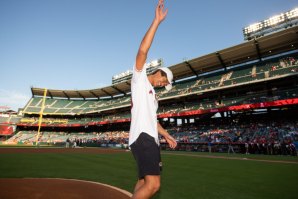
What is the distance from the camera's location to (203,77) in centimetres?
4134

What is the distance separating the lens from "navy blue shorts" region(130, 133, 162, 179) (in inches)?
101

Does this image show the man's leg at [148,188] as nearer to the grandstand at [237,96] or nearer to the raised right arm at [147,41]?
the raised right arm at [147,41]

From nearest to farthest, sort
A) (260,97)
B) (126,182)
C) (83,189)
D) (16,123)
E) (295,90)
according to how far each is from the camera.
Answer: (83,189), (126,182), (295,90), (260,97), (16,123)

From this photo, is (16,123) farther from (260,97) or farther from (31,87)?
(260,97)

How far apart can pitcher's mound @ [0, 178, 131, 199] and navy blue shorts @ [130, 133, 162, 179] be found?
282cm

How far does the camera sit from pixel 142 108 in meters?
2.79

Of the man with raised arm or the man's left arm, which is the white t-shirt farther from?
the man's left arm

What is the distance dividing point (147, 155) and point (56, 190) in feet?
13.9

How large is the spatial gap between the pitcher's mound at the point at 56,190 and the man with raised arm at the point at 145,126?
280 cm

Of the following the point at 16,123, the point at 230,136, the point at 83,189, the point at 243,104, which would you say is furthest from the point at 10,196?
the point at 16,123

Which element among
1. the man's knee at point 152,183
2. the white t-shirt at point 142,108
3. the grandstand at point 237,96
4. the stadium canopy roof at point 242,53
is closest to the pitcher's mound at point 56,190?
the man's knee at point 152,183

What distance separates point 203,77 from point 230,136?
16525 millimetres

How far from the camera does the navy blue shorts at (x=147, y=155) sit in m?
2.57

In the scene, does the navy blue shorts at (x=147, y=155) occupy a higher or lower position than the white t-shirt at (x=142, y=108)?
lower
